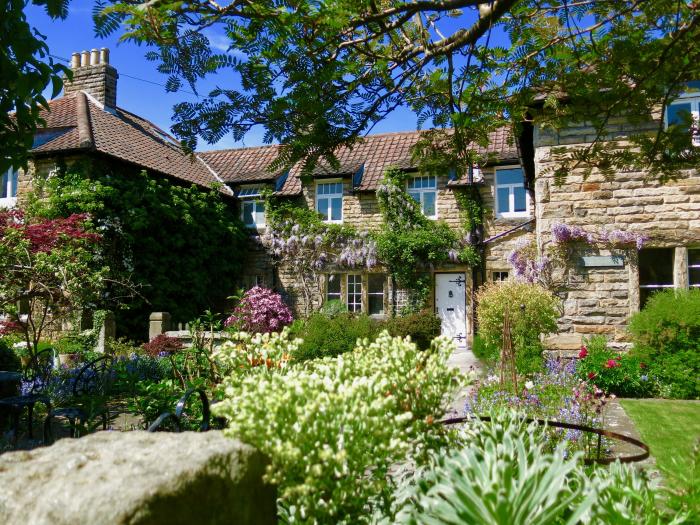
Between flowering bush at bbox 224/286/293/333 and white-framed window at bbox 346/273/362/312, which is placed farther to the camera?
white-framed window at bbox 346/273/362/312

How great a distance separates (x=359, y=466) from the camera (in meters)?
1.74

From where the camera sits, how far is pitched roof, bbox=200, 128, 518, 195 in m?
15.8

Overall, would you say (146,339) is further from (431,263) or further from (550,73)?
(550,73)

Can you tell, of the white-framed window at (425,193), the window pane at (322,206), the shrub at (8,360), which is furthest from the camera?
the window pane at (322,206)

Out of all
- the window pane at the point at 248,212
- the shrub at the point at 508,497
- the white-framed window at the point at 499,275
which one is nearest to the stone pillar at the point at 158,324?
the window pane at the point at 248,212

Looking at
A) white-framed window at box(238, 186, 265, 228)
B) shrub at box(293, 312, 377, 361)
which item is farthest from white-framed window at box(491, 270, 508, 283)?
white-framed window at box(238, 186, 265, 228)

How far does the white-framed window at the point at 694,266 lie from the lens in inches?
379

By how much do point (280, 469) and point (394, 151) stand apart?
15.5 meters

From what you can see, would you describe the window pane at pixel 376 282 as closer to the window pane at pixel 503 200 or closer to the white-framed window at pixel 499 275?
the white-framed window at pixel 499 275

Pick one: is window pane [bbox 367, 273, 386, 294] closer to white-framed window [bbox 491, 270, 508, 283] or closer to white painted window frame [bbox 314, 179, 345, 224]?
white painted window frame [bbox 314, 179, 345, 224]

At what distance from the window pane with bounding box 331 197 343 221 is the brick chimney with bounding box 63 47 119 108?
7081 mm

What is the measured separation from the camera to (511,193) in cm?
1458

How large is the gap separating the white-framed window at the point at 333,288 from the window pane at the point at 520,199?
5.41 meters

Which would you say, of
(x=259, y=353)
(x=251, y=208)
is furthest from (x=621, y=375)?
(x=251, y=208)
